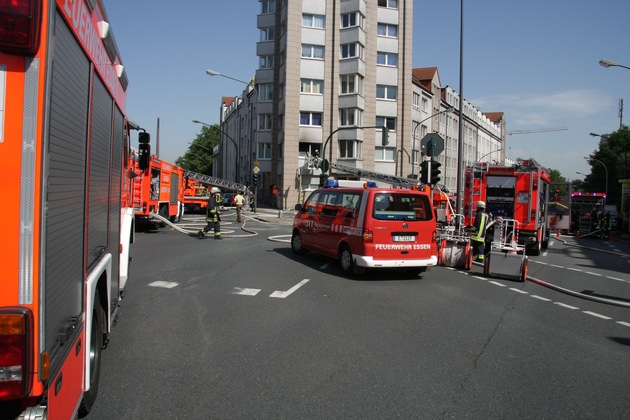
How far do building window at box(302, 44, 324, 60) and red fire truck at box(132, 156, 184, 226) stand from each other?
23259mm

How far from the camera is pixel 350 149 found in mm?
44469

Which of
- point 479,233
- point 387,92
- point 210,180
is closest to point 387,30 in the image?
point 387,92

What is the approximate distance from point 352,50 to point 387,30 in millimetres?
4442

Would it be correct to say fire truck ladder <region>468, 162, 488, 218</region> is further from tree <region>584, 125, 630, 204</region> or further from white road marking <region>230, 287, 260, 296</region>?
tree <region>584, 125, 630, 204</region>

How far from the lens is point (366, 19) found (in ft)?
149

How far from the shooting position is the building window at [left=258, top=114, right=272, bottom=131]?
49184mm

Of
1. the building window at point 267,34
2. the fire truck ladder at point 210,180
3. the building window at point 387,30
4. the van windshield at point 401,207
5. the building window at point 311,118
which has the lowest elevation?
the van windshield at point 401,207

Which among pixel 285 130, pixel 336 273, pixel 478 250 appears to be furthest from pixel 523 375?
pixel 285 130

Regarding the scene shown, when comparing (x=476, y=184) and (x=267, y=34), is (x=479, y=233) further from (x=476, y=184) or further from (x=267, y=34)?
(x=267, y=34)

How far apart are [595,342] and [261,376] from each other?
3963mm

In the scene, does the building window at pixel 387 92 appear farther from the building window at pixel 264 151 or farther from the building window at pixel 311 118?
the building window at pixel 264 151

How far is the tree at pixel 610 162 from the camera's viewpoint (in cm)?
5728

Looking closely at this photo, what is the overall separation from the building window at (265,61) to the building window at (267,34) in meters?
1.79

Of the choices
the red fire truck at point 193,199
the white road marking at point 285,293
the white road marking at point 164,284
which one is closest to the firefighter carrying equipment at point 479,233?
the white road marking at point 285,293
